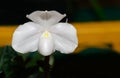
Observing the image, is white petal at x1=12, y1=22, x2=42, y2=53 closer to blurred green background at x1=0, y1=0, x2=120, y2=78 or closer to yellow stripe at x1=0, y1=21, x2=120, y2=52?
blurred green background at x1=0, y1=0, x2=120, y2=78

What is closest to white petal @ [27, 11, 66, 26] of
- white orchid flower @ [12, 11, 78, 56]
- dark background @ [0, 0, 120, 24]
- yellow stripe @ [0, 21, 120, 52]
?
white orchid flower @ [12, 11, 78, 56]

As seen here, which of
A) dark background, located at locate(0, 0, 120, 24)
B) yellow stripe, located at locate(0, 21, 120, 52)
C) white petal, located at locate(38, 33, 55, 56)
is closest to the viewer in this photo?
white petal, located at locate(38, 33, 55, 56)

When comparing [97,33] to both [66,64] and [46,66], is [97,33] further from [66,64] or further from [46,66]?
[46,66]

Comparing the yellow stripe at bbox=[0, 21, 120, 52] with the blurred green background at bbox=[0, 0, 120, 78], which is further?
the yellow stripe at bbox=[0, 21, 120, 52]

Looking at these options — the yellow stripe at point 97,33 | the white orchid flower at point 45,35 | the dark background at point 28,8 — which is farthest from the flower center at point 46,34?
the dark background at point 28,8

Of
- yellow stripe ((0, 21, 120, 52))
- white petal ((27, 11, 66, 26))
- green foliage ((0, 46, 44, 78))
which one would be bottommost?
yellow stripe ((0, 21, 120, 52))

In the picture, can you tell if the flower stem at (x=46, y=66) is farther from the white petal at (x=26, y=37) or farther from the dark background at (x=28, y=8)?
the dark background at (x=28, y=8)

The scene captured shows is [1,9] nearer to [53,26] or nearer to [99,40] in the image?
[99,40]

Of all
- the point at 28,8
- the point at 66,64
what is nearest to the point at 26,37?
the point at 66,64
